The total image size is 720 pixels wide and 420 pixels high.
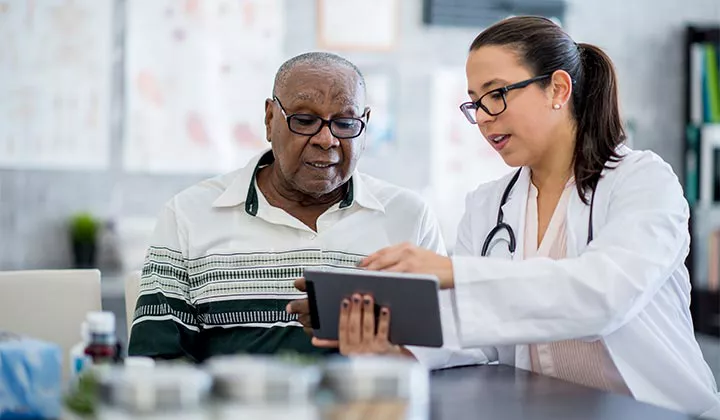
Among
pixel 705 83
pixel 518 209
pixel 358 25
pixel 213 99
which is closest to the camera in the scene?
pixel 518 209

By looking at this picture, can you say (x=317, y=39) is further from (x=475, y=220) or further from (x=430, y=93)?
(x=475, y=220)

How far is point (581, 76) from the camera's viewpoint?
82.7 inches

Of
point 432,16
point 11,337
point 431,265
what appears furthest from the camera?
point 432,16

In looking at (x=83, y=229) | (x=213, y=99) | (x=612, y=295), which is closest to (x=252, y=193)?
(x=612, y=295)

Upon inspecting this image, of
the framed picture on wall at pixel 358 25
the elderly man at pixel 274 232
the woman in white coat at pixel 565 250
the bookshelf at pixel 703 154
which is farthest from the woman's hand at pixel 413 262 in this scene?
the bookshelf at pixel 703 154

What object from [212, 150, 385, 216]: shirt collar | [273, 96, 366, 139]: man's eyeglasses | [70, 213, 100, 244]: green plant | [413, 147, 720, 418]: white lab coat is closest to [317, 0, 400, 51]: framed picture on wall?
[70, 213, 100, 244]: green plant

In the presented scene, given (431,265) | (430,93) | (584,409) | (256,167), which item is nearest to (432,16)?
(430,93)

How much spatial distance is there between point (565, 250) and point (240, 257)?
2.45 feet

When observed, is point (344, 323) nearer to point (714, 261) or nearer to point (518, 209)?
point (518, 209)

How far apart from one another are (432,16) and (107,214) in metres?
1.59

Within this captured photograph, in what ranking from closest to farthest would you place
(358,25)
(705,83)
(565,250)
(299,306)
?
(299,306)
(565,250)
(358,25)
(705,83)

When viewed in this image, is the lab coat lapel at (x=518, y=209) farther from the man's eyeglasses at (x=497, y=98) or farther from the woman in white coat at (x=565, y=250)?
the man's eyeglasses at (x=497, y=98)

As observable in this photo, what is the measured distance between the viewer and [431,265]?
5.76 feet

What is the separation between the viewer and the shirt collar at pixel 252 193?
2.34 metres
